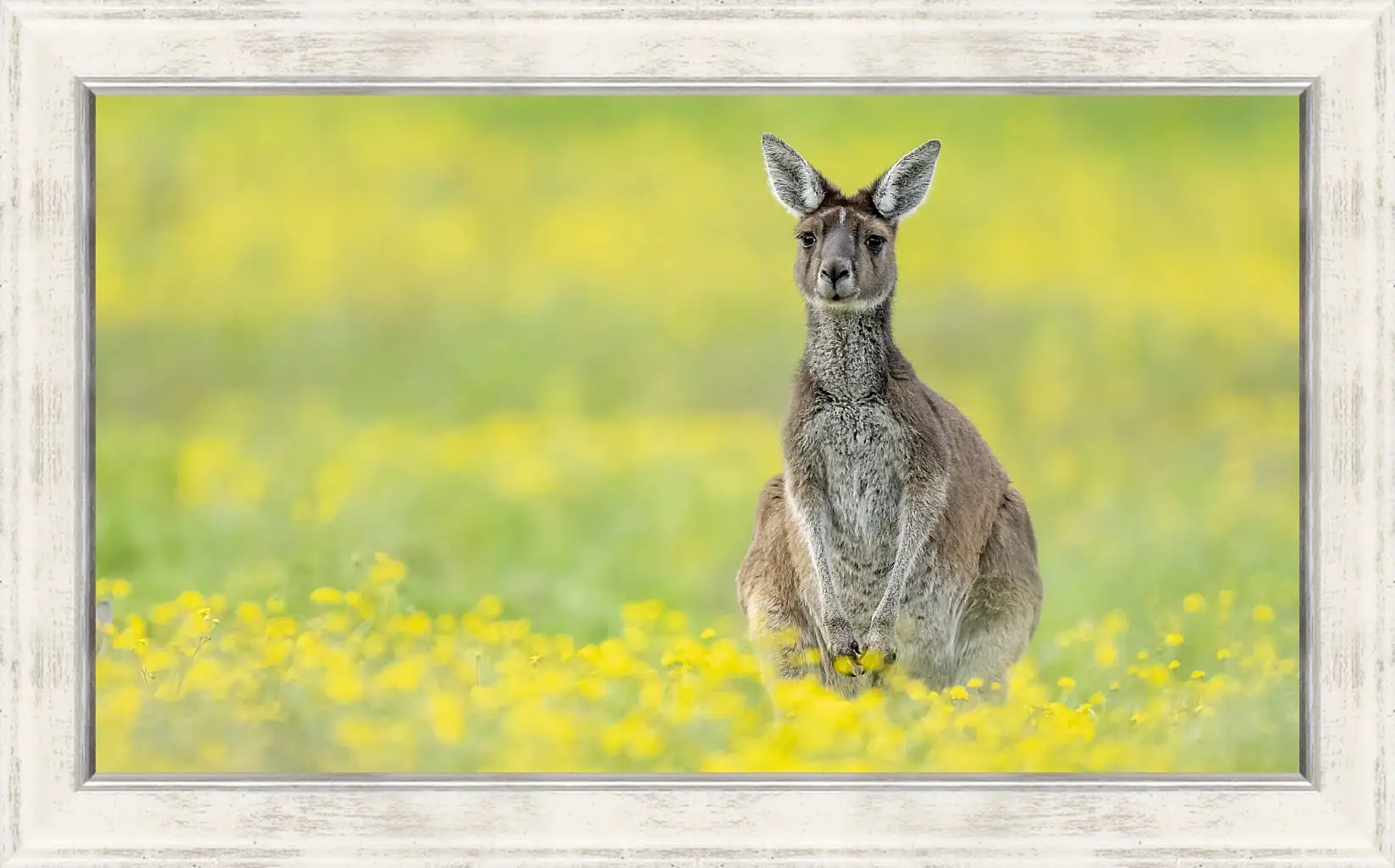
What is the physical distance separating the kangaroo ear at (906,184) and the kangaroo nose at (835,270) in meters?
0.32

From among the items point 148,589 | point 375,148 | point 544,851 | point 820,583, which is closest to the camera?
point 544,851

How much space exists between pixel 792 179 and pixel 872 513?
140 centimetres

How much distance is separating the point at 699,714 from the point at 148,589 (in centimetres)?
352

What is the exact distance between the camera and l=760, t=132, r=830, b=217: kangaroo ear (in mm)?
6543

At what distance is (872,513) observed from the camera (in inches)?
273

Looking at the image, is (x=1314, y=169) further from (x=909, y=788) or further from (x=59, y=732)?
(x=59, y=732)

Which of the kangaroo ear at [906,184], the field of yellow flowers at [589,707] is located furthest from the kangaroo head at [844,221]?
the field of yellow flowers at [589,707]

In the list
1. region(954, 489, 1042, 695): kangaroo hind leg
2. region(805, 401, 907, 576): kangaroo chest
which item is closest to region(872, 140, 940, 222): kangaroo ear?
region(805, 401, 907, 576): kangaroo chest

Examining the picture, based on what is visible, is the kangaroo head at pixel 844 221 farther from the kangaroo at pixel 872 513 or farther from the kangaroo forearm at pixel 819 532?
the kangaroo forearm at pixel 819 532

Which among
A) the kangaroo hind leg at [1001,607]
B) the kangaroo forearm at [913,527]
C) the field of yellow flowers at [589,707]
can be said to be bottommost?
the field of yellow flowers at [589,707]

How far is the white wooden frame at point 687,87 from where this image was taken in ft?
20.4

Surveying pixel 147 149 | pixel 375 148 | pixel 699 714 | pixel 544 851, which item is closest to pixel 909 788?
pixel 699 714

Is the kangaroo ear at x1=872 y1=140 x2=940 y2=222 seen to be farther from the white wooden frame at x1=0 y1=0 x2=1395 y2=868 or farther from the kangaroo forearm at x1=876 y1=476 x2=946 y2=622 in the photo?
the kangaroo forearm at x1=876 y1=476 x2=946 y2=622

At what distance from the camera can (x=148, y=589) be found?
8.40 m
